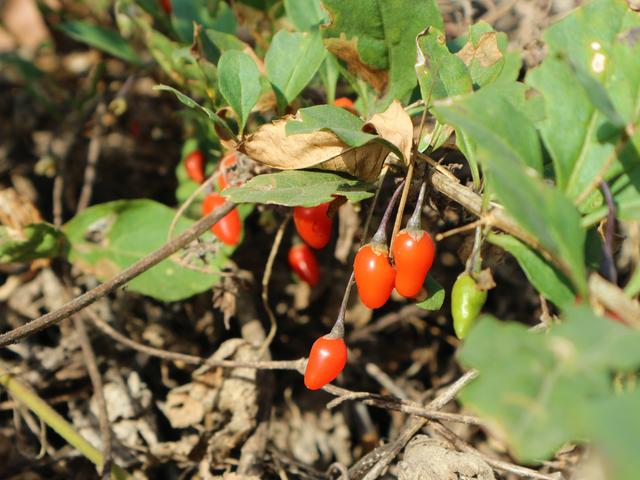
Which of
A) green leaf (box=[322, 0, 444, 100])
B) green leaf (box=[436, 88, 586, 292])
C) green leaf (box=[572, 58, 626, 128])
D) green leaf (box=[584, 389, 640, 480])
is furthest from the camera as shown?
green leaf (box=[322, 0, 444, 100])

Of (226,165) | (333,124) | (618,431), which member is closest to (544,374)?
(618,431)

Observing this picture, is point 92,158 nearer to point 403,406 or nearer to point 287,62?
point 287,62

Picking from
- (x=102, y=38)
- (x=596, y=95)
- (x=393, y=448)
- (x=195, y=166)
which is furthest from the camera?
(x=102, y=38)

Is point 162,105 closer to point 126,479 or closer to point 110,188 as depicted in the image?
point 110,188

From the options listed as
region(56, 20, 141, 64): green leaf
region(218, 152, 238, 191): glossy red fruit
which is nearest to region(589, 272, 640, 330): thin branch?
region(218, 152, 238, 191): glossy red fruit

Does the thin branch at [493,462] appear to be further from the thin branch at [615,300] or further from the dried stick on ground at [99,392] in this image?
the dried stick on ground at [99,392]

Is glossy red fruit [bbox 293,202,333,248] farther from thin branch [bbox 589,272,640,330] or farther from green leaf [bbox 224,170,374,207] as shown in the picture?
thin branch [bbox 589,272,640,330]

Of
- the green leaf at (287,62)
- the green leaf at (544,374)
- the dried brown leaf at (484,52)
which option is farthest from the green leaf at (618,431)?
the green leaf at (287,62)
